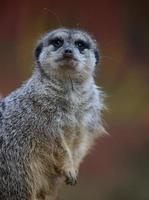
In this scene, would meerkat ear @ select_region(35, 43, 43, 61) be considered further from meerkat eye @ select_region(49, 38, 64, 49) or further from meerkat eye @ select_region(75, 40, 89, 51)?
meerkat eye @ select_region(75, 40, 89, 51)

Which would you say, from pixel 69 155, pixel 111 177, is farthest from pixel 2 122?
pixel 111 177

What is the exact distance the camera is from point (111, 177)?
645 centimetres

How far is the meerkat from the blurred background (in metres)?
1.52

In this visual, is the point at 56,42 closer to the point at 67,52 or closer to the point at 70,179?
the point at 67,52

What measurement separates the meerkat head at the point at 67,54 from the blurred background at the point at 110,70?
1.45 metres

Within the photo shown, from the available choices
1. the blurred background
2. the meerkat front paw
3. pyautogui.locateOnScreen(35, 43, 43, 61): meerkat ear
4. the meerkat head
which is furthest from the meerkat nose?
the blurred background

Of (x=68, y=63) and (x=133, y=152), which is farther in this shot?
(x=133, y=152)

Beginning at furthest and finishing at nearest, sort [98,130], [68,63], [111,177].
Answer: [111,177] → [98,130] → [68,63]

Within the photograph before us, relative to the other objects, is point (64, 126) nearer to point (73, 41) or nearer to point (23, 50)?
point (73, 41)

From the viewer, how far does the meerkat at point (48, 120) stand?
4707mm

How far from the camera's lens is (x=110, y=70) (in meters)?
6.53

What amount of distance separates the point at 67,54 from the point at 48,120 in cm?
38

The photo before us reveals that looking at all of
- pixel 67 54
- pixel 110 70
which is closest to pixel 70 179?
pixel 67 54

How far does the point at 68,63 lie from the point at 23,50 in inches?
80.8
